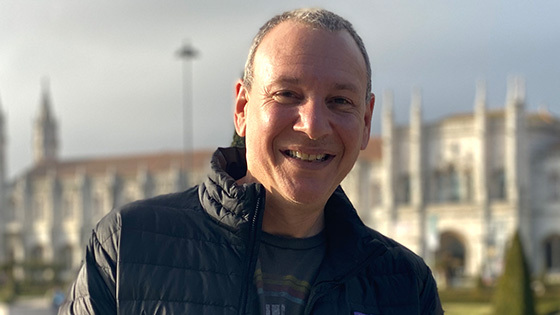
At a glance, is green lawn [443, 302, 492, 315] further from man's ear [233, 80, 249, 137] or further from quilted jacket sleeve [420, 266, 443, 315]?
man's ear [233, 80, 249, 137]

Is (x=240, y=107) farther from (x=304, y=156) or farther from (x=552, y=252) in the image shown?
(x=552, y=252)

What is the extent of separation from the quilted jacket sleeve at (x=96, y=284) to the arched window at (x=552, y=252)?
144ft

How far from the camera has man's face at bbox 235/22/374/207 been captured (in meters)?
2.16

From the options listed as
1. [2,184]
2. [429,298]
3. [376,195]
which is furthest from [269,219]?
[2,184]

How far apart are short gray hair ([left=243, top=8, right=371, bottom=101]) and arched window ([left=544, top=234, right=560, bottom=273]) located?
4362cm

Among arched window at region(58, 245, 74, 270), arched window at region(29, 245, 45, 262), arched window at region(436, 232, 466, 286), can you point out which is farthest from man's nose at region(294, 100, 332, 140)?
arched window at region(29, 245, 45, 262)

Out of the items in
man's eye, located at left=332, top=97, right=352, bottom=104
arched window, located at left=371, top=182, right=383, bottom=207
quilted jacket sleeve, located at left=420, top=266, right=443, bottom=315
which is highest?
man's eye, located at left=332, top=97, right=352, bottom=104

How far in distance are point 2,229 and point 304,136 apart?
65564 mm

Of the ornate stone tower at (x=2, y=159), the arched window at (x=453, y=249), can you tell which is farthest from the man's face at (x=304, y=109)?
the ornate stone tower at (x=2, y=159)

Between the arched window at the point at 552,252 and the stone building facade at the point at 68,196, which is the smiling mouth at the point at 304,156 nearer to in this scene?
the arched window at the point at 552,252

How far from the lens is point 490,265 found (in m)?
43.3

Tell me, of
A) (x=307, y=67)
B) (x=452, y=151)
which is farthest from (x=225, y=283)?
(x=452, y=151)

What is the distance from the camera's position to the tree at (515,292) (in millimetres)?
16547

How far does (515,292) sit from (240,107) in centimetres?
1517
